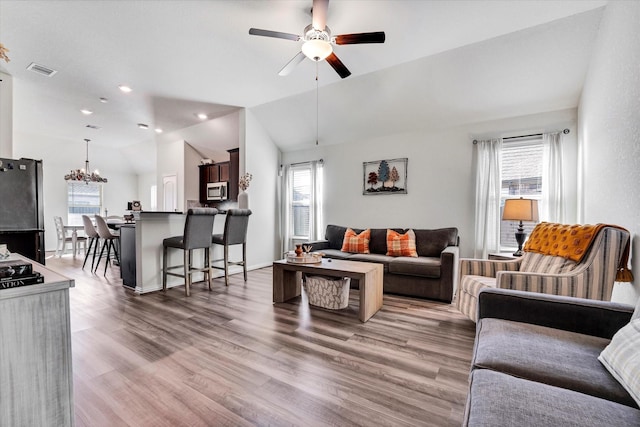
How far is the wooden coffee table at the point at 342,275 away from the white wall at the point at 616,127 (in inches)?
72.0

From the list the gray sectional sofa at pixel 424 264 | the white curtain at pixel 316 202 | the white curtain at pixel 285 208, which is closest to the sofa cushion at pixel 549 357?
the gray sectional sofa at pixel 424 264

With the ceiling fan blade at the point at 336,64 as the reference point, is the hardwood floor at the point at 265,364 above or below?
below

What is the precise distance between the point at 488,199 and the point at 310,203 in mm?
3002

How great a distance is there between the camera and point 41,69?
383 cm

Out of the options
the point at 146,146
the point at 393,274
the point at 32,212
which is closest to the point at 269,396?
the point at 393,274

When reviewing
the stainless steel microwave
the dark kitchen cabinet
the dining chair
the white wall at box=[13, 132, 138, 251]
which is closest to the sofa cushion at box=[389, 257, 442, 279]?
the dark kitchen cabinet

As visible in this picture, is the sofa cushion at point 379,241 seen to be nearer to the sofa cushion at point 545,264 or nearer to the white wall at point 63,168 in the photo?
the sofa cushion at point 545,264

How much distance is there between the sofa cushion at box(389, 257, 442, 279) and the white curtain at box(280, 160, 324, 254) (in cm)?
209

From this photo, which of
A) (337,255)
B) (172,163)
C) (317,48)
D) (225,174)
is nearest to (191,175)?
(172,163)

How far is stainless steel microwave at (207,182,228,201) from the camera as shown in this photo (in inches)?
258

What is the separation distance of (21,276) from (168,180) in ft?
22.8

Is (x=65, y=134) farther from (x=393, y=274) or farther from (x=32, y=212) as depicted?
(x=393, y=274)

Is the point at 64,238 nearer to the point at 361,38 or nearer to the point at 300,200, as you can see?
the point at 300,200

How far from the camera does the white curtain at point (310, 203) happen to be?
5457 mm
